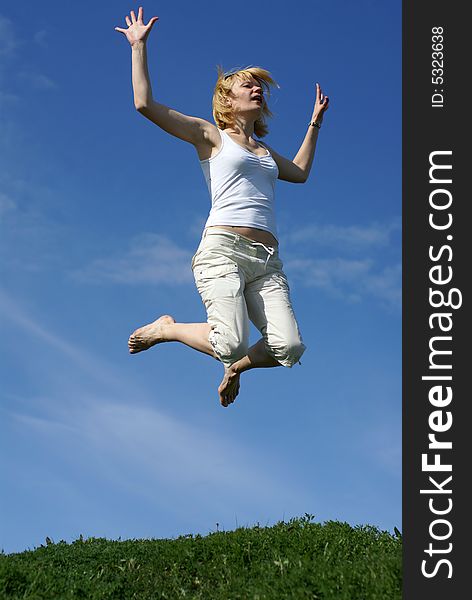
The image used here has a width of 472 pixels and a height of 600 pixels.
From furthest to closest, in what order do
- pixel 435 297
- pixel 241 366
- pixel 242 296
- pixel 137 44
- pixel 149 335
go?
pixel 149 335
pixel 241 366
pixel 242 296
pixel 137 44
pixel 435 297

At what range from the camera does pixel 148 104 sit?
6922 millimetres

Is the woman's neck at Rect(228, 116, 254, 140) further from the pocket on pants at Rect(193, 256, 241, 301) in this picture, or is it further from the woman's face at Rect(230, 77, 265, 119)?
the pocket on pants at Rect(193, 256, 241, 301)

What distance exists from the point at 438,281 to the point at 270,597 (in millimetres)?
2855

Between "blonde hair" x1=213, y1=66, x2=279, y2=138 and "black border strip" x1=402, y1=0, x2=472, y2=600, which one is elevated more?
"blonde hair" x1=213, y1=66, x2=279, y2=138

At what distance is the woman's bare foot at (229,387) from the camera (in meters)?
7.43

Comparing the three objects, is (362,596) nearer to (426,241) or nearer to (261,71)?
(426,241)

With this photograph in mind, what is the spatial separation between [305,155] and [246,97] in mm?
1053

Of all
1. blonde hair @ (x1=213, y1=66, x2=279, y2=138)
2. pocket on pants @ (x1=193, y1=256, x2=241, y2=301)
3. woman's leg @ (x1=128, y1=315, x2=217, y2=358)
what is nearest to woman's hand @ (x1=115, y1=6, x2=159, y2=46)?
blonde hair @ (x1=213, y1=66, x2=279, y2=138)

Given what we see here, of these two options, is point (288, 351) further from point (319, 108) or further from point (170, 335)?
point (319, 108)

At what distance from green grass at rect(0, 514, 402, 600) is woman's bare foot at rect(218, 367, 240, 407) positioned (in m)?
1.56

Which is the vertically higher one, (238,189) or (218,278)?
(238,189)

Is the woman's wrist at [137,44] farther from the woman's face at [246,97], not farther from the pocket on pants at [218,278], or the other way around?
the pocket on pants at [218,278]

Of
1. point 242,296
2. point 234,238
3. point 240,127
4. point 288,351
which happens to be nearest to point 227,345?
point 242,296

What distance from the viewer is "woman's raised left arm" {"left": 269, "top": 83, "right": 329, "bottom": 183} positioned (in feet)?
26.4
